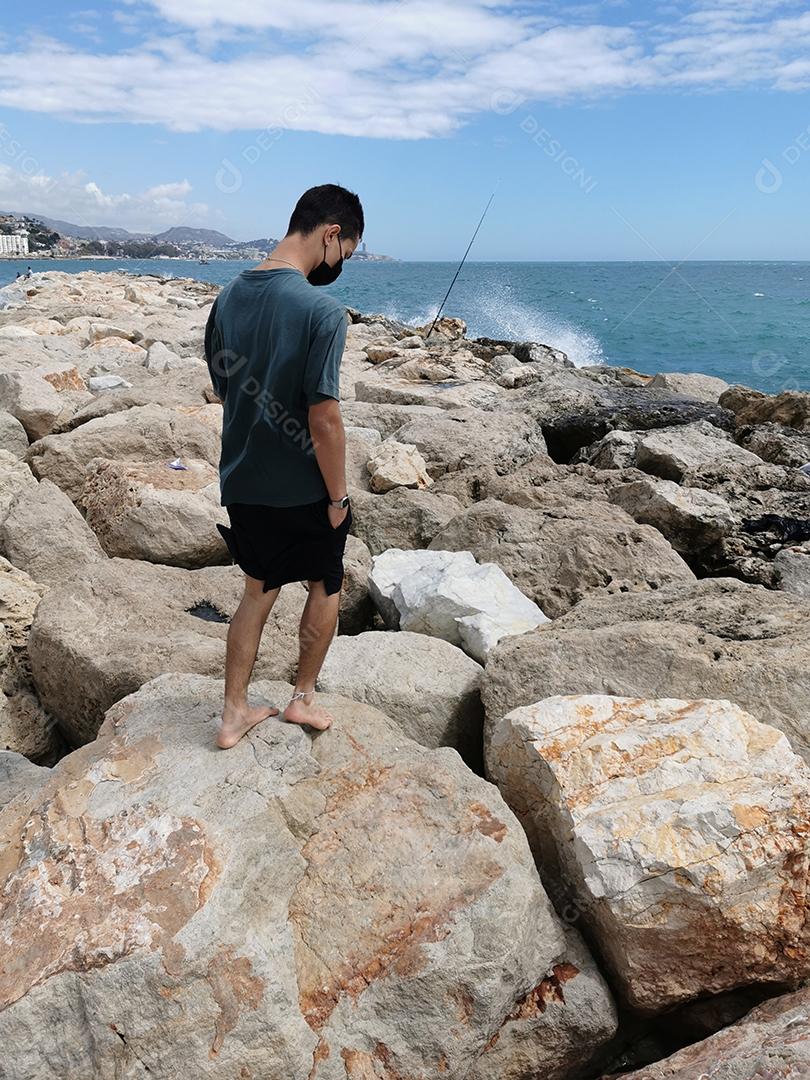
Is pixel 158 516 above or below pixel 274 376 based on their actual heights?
below

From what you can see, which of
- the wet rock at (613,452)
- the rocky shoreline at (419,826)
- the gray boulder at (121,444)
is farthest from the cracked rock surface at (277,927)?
the wet rock at (613,452)

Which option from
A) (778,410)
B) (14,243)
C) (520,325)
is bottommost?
(520,325)

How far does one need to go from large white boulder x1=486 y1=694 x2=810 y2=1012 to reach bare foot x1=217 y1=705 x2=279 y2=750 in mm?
927

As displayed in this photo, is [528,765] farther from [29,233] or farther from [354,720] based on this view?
[29,233]

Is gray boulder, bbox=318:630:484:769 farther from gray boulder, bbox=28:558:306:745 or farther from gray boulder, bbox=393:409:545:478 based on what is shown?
gray boulder, bbox=393:409:545:478

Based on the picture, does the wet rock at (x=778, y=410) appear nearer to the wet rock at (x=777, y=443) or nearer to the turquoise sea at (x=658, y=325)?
the wet rock at (x=777, y=443)

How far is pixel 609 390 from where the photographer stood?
9.01 metres

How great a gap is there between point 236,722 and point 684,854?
55.6 inches

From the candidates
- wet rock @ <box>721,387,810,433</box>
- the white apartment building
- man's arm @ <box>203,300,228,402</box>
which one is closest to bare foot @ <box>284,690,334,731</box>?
man's arm @ <box>203,300,228,402</box>

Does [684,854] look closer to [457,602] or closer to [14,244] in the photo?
[457,602]

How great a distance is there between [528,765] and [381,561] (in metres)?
2.10

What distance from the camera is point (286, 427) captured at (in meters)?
2.75

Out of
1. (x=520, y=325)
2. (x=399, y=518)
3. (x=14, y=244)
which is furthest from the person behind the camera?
(x=14, y=244)

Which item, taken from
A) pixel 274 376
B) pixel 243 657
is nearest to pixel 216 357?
pixel 274 376
